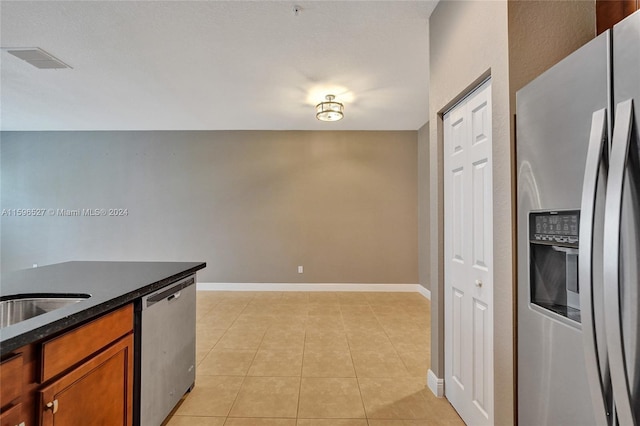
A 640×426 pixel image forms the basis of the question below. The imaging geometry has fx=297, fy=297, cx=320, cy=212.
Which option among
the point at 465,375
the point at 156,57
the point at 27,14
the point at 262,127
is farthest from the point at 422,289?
the point at 27,14

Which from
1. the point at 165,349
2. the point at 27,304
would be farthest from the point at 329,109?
the point at 27,304

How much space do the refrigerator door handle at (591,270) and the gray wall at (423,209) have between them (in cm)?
444

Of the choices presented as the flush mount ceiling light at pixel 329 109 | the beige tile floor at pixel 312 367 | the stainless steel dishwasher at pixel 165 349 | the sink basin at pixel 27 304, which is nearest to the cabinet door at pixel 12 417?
the sink basin at pixel 27 304

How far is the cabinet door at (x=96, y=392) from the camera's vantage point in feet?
3.52

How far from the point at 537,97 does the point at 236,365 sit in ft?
9.54

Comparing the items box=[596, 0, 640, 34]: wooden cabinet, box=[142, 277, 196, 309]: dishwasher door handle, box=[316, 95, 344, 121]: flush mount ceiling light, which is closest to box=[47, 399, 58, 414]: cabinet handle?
box=[142, 277, 196, 309]: dishwasher door handle

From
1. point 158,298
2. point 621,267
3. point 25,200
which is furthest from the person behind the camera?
point 25,200

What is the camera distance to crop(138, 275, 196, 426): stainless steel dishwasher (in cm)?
164

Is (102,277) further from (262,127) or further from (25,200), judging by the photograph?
(25,200)

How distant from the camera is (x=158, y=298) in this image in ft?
5.82

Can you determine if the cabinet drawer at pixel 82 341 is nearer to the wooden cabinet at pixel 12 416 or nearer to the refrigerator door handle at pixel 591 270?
the wooden cabinet at pixel 12 416

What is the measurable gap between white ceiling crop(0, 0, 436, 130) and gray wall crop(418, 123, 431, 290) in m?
0.46

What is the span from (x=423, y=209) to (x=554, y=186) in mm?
4473

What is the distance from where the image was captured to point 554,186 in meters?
0.98
